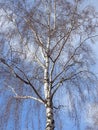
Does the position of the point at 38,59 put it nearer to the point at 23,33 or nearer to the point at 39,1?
the point at 23,33

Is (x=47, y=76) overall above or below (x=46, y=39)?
below

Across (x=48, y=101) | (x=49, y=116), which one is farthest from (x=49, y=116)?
(x=48, y=101)

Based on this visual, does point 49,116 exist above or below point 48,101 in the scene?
below

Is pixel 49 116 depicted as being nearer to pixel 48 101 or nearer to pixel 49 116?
pixel 49 116

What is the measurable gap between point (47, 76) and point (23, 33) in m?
1.78

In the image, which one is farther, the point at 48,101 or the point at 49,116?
the point at 48,101

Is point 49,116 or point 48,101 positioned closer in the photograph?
point 49,116

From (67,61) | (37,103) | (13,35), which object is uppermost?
(13,35)

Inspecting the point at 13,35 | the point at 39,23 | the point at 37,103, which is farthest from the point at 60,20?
the point at 37,103

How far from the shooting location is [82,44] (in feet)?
47.0

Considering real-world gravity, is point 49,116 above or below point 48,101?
below

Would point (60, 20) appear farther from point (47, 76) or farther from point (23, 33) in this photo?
Answer: point (47, 76)

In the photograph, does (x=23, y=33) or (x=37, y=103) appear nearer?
(x=37, y=103)

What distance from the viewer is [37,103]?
13.4 metres
